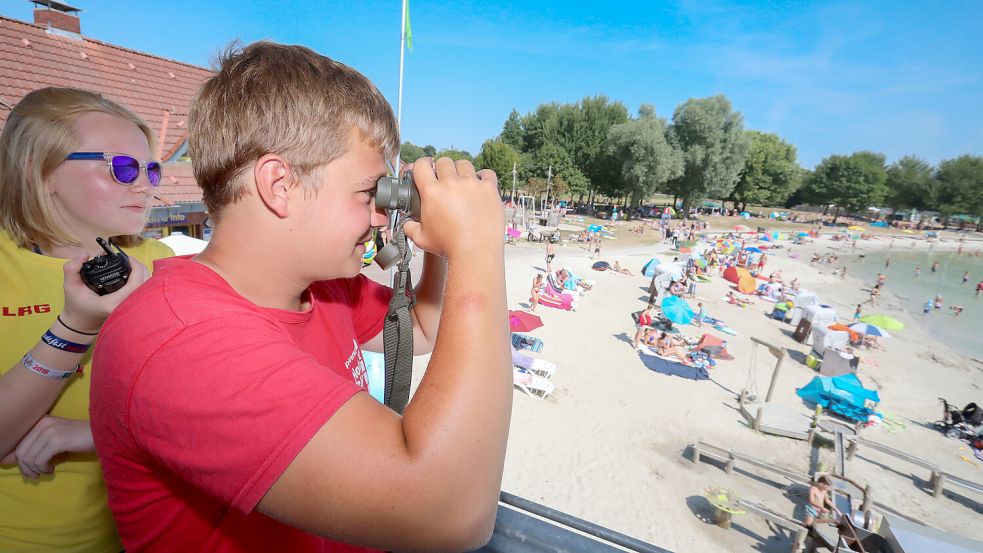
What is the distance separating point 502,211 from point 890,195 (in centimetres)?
10266

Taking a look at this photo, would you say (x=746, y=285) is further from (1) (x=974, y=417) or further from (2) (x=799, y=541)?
(2) (x=799, y=541)

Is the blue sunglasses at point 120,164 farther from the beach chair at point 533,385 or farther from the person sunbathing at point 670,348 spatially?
the person sunbathing at point 670,348

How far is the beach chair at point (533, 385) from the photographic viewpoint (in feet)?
37.9

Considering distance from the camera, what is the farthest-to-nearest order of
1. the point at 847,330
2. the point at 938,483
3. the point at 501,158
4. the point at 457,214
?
1. the point at 501,158
2. the point at 847,330
3. the point at 938,483
4. the point at 457,214

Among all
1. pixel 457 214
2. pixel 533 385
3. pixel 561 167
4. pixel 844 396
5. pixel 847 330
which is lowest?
pixel 533 385

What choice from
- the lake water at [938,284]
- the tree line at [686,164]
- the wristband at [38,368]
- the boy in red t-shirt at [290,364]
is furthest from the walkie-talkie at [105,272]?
the tree line at [686,164]

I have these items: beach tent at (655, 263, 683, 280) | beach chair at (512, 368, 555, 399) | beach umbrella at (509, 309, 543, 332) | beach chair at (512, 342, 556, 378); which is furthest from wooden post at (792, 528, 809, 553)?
beach tent at (655, 263, 683, 280)

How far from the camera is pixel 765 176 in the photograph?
66.1 m

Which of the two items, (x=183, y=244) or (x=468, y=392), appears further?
(x=183, y=244)

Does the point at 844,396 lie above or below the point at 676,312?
below

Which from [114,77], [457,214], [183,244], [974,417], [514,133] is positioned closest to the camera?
[457,214]

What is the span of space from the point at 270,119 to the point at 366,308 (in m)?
0.91

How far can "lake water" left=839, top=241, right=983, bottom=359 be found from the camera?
82.0 ft

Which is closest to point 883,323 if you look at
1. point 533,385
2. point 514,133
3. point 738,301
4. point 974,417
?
point 738,301
